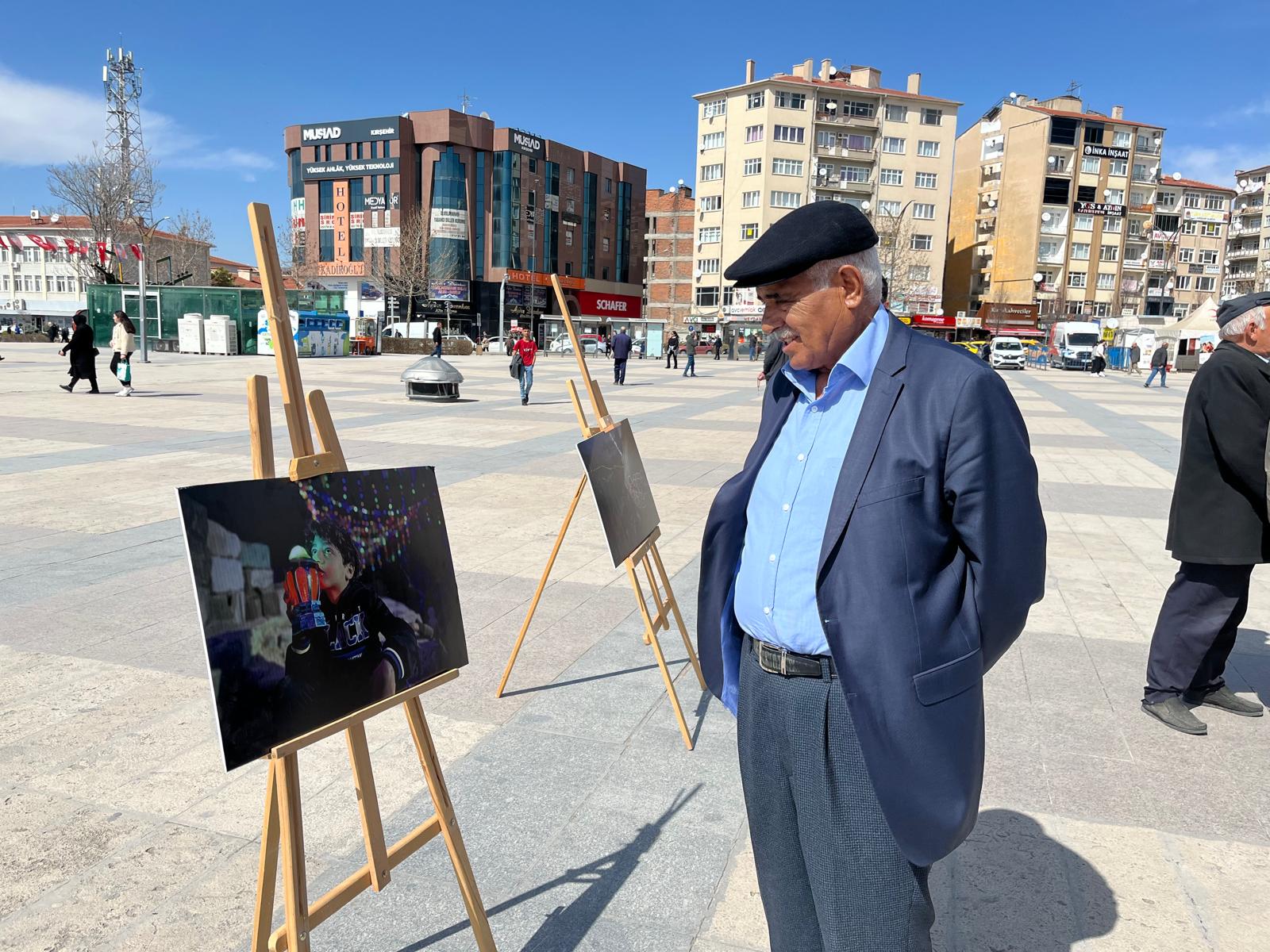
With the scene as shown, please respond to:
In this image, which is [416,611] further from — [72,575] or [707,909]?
[72,575]

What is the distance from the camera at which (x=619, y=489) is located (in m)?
3.69

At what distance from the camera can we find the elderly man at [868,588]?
1.56 m

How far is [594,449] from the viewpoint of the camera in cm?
348

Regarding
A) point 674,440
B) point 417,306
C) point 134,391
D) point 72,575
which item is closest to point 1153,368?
point 674,440

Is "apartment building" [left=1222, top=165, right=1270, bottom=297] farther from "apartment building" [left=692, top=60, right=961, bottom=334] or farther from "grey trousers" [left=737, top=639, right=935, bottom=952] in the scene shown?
"grey trousers" [left=737, top=639, right=935, bottom=952]

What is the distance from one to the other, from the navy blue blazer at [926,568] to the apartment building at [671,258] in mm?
84453

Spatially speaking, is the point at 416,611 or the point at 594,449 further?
the point at 594,449

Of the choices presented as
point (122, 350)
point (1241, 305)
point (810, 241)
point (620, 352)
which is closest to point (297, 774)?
point (810, 241)

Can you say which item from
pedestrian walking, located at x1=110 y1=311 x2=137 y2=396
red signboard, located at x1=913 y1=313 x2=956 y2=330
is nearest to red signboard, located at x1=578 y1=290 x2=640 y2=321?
red signboard, located at x1=913 y1=313 x2=956 y2=330

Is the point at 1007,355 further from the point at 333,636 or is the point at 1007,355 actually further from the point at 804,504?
the point at 333,636

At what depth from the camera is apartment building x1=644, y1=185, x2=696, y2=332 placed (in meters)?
86.9

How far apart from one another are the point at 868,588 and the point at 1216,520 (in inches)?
114

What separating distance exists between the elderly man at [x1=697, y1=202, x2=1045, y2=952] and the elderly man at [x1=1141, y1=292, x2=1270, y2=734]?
2.51 m

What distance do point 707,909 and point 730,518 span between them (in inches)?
50.5
